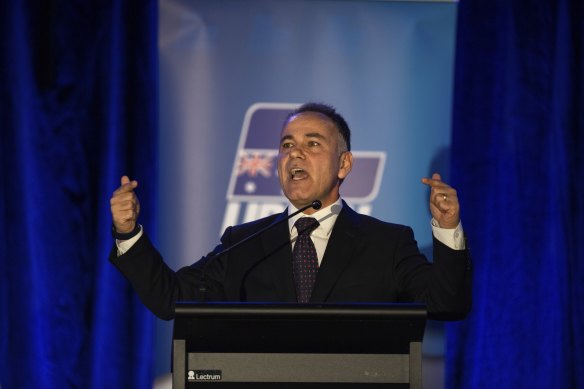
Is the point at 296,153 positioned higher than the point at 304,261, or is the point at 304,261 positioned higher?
the point at 296,153

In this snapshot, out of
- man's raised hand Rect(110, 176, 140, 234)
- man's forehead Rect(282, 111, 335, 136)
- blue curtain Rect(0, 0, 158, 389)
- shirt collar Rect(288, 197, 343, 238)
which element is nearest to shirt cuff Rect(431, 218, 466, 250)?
shirt collar Rect(288, 197, 343, 238)

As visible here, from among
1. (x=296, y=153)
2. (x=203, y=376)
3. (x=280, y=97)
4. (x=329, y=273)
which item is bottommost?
(x=203, y=376)

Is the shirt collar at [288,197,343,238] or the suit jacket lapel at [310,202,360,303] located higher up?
the shirt collar at [288,197,343,238]

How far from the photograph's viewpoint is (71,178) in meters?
3.82

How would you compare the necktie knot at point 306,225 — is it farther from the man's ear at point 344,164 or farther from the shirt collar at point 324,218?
the man's ear at point 344,164

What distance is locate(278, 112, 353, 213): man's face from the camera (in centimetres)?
261

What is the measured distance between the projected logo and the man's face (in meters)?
1.17

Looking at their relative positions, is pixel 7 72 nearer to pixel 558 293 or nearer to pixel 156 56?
pixel 156 56

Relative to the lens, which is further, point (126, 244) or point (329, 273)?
point (329, 273)

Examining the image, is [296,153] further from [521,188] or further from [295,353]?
[521,188]

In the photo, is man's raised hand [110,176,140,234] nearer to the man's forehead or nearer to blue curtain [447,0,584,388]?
the man's forehead

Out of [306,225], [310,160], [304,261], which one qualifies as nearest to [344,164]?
[310,160]

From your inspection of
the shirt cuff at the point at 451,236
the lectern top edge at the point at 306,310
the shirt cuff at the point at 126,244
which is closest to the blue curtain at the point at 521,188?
the shirt cuff at the point at 451,236

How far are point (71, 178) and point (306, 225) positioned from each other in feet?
5.38
